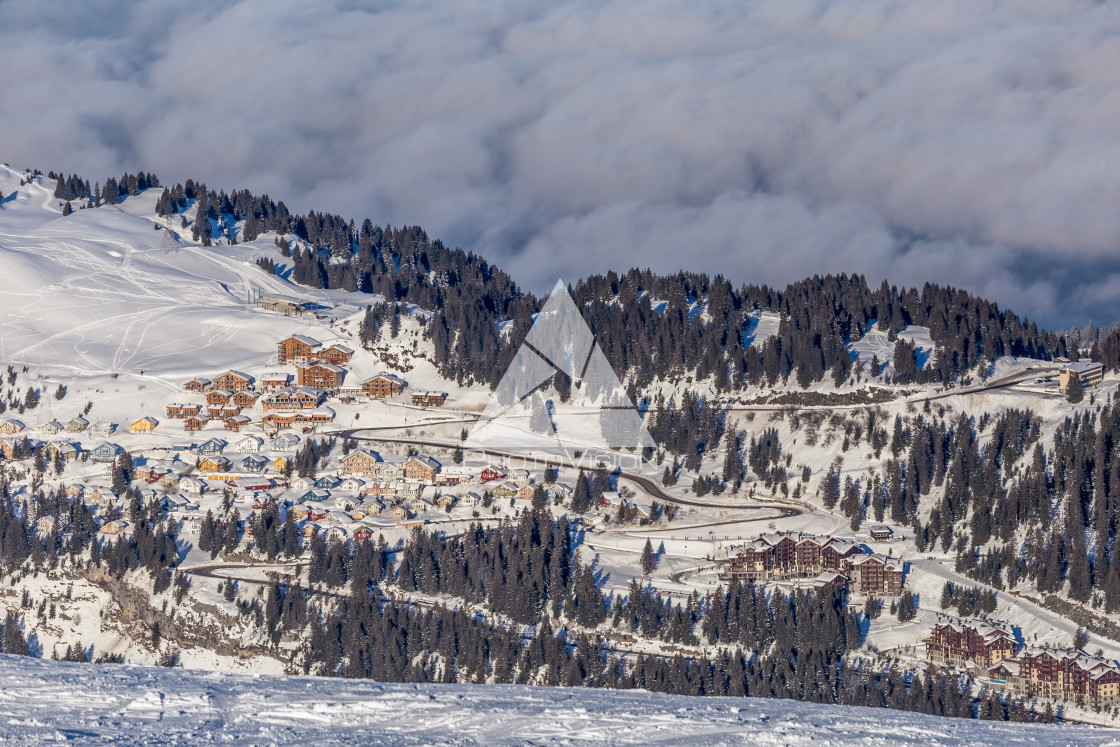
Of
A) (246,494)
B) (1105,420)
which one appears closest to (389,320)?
(246,494)

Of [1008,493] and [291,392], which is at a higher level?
[291,392]

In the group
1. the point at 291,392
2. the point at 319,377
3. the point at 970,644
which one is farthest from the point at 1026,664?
the point at 319,377

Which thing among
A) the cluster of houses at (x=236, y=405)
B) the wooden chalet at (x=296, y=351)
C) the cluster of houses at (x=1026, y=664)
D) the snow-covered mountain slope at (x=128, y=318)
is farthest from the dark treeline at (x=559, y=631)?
the snow-covered mountain slope at (x=128, y=318)

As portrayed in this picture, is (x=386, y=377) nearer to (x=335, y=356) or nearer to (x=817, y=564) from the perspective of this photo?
(x=335, y=356)

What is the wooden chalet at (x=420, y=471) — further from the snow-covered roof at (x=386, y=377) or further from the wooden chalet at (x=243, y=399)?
the wooden chalet at (x=243, y=399)

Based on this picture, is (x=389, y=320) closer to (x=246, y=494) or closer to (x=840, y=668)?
(x=246, y=494)
